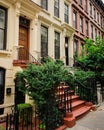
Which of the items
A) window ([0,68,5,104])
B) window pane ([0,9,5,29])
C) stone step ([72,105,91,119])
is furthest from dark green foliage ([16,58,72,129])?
window pane ([0,9,5,29])

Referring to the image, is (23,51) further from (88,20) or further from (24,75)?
(88,20)

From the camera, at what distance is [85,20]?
2109 cm

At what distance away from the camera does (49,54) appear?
1315 cm

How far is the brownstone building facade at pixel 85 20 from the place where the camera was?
1825 centimetres

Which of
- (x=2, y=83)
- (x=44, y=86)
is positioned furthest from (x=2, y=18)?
(x=44, y=86)

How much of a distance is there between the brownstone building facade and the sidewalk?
8603 millimetres

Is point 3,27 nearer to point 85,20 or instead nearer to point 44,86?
point 44,86

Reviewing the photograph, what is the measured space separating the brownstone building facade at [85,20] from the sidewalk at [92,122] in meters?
8.60

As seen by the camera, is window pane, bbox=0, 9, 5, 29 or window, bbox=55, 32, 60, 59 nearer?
window pane, bbox=0, 9, 5, 29

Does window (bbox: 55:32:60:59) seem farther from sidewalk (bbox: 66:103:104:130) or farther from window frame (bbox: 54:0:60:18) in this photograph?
sidewalk (bbox: 66:103:104:130)

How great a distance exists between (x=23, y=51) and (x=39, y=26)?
253 cm

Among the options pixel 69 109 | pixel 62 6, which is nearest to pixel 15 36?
pixel 69 109

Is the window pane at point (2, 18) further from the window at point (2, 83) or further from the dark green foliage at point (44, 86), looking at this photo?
the dark green foliage at point (44, 86)

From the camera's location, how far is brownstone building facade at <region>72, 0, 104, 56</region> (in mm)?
18250
